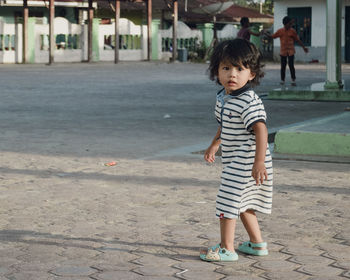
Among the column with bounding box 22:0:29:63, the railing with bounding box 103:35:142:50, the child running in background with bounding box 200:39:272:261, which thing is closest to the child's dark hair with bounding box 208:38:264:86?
the child running in background with bounding box 200:39:272:261

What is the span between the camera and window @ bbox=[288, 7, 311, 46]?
3841 centimetres

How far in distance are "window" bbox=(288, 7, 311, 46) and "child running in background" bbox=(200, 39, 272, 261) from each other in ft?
114

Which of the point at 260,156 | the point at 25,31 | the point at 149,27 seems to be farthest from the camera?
the point at 149,27

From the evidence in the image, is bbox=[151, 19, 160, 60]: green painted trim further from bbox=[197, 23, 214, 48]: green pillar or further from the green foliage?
the green foliage

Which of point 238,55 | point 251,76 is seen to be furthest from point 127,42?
point 238,55

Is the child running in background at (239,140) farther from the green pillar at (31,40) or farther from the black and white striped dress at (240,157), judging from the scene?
the green pillar at (31,40)

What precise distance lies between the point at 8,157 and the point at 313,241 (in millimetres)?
4415

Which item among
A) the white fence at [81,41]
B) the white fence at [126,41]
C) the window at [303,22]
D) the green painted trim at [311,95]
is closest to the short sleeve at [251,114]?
the green painted trim at [311,95]

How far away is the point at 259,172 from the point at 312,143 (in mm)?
4074

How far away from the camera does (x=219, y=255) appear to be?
4.50m

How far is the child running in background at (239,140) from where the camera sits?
14.5 ft

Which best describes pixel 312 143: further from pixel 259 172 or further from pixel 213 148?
pixel 259 172

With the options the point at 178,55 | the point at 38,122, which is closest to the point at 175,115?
the point at 38,122

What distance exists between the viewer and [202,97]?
1666cm
